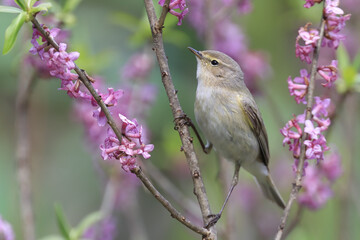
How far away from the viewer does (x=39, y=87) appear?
16.6 ft

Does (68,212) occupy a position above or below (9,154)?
below

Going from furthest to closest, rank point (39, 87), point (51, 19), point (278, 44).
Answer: point (278, 44) < point (39, 87) < point (51, 19)

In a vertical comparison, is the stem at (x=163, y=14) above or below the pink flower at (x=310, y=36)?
above

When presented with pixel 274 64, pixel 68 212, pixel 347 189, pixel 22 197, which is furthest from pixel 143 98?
pixel 274 64

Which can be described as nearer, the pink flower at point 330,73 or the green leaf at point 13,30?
the green leaf at point 13,30

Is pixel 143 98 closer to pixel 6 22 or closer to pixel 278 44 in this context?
pixel 6 22

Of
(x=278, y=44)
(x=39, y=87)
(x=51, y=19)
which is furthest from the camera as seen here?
(x=278, y=44)

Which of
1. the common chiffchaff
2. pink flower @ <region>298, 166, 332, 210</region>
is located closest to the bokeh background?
the common chiffchaff

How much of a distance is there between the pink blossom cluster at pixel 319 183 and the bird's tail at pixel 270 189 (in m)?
0.31

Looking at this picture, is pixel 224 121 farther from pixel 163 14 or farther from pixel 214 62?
pixel 163 14

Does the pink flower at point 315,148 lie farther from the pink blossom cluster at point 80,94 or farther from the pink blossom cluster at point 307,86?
the pink blossom cluster at point 80,94

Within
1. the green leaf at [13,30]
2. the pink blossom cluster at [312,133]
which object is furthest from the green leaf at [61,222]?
the pink blossom cluster at [312,133]

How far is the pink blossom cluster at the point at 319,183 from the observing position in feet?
10.4

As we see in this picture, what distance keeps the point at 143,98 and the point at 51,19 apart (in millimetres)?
1016
